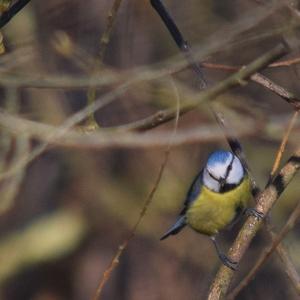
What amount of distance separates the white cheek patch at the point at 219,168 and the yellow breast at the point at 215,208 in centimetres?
8

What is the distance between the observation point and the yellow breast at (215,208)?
4137 millimetres

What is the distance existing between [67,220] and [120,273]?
1960 mm

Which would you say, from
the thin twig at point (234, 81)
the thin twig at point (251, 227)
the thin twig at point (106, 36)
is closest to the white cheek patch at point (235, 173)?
the thin twig at point (251, 227)

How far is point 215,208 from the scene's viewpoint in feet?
13.9

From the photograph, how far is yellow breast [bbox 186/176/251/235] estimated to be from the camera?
414 cm

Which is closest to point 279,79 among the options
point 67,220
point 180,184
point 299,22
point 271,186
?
point 180,184

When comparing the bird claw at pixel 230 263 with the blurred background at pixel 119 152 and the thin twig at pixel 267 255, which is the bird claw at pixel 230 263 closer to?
the thin twig at pixel 267 255

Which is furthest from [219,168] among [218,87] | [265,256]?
[265,256]

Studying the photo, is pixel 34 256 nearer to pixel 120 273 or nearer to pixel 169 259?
pixel 169 259

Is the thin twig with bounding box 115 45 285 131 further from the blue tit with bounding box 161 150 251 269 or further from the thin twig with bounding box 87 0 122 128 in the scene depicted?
the blue tit with bounding box 161 150 251 269

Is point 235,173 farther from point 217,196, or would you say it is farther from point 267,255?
point 267,255

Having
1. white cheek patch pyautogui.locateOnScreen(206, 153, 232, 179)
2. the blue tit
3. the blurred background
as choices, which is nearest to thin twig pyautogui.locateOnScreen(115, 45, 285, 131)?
the blurred background

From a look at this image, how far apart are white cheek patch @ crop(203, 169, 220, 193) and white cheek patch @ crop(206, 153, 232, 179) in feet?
0.09

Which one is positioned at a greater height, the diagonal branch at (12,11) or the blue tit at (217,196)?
the diagonal branch at (12,11)
